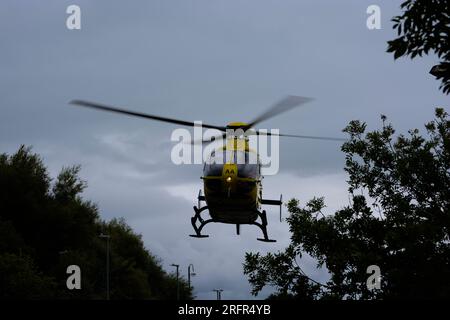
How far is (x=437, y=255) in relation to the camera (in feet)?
82.6

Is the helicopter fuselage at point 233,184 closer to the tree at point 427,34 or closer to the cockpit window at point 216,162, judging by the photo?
the cockpit window at point 216,162

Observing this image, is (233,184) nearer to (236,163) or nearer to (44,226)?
(236,163)

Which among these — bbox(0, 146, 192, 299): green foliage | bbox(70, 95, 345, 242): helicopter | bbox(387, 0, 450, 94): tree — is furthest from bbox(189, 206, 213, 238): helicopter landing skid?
bbox(0, 146, 192, 299): green foliage

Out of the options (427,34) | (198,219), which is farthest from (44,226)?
(427,34)

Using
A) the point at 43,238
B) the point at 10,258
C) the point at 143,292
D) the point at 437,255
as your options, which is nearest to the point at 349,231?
the point at 437,255

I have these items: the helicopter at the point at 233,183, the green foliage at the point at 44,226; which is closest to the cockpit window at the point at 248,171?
the helicopter at the point at 233,183

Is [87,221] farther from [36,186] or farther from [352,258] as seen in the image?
[352,258]

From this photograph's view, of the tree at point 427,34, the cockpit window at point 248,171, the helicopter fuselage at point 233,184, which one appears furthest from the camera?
the cockpit window at point 248,171

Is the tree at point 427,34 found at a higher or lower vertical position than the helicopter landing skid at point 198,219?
higher

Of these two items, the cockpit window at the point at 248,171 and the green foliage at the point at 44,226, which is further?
the green foliage at the point at 44,226

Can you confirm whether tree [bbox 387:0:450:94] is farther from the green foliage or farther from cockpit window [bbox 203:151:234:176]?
the green foliage

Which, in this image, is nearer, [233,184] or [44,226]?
[233,184]

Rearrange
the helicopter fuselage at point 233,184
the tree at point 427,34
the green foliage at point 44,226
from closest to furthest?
the tree at point 427,34
the helicopter fuselage at point 233,184
the green foliage at point 44,226

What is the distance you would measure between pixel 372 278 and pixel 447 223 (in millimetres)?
3181
